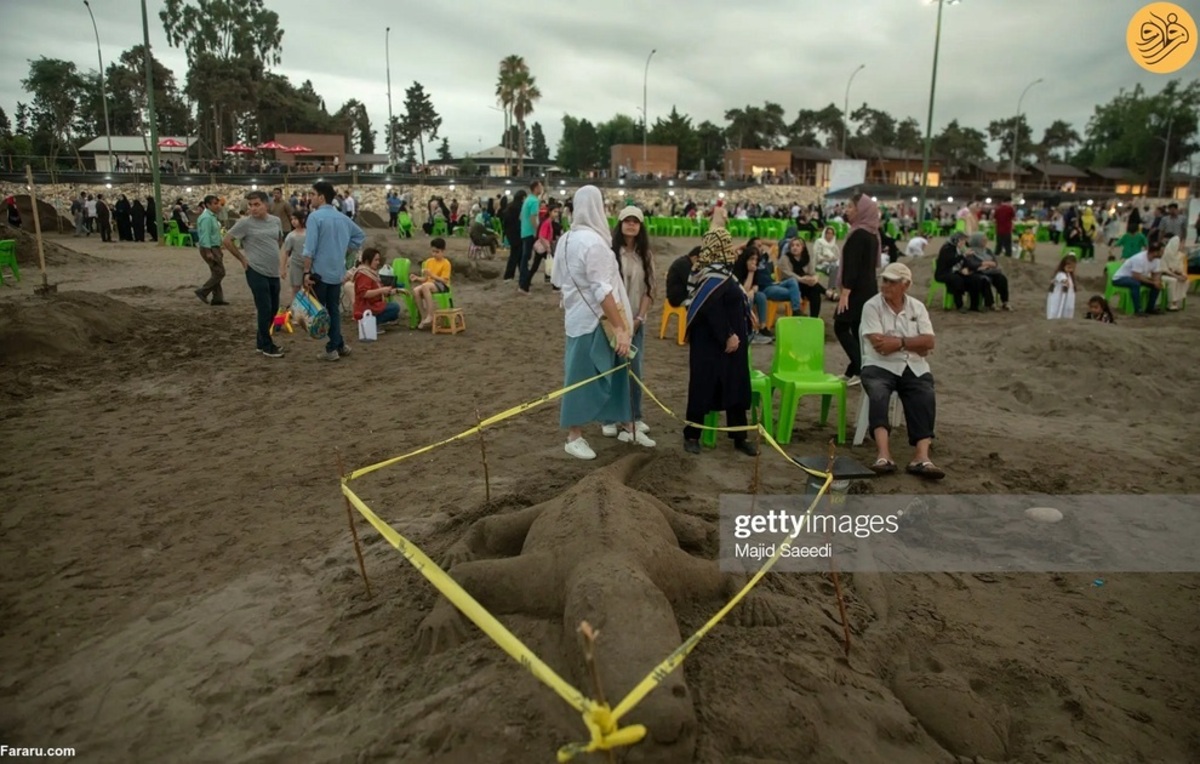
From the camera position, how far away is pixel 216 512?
434 centimetres

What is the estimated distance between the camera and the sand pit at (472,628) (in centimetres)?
242

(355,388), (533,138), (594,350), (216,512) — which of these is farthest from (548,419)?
(533,138)

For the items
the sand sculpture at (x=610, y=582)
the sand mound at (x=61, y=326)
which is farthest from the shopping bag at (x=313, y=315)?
the sand sculpture at (x=610, y=582)

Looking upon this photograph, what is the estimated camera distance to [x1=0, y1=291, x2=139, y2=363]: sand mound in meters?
7.83

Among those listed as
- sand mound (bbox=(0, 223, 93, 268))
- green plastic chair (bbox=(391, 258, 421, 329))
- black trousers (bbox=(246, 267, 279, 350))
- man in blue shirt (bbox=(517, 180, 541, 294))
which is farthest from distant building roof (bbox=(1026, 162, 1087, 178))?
black trousers (bbox=(246, 267, 279, 350))

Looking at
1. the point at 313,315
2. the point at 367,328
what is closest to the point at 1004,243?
the point at 367,328

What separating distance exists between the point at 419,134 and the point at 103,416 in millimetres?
81241

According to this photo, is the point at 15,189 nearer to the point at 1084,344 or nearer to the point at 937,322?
the point at 937,322

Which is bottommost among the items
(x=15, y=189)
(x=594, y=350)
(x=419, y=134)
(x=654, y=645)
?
(x=654, y=645)

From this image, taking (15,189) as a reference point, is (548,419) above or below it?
below

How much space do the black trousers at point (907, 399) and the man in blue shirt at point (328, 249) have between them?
18.5 feet

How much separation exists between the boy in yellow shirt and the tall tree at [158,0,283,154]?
52.5m

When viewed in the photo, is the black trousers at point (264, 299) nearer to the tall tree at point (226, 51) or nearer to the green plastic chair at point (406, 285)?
the green plastic chair at point (406, 285)

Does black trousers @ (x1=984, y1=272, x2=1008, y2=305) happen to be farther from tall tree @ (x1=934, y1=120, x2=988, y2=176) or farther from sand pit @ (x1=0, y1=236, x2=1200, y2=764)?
tall tree @ (x1=934, y1=120, x2=988, y2=176)
